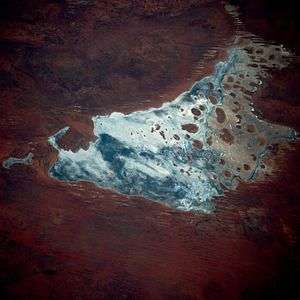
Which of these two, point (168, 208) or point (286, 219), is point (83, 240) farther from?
point (286, 219)

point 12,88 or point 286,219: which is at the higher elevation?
point 12,88

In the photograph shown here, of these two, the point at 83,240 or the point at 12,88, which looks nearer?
the point at 83,240

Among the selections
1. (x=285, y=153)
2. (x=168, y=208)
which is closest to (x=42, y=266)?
(x=168, y=208)

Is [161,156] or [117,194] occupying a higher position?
[161,156]

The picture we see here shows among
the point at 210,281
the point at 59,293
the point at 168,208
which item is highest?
the point at 168,208

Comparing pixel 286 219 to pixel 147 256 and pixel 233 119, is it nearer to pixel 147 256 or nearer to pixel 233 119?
pixel 233 119

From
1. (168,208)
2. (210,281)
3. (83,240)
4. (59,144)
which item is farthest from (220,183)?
(59,144)
